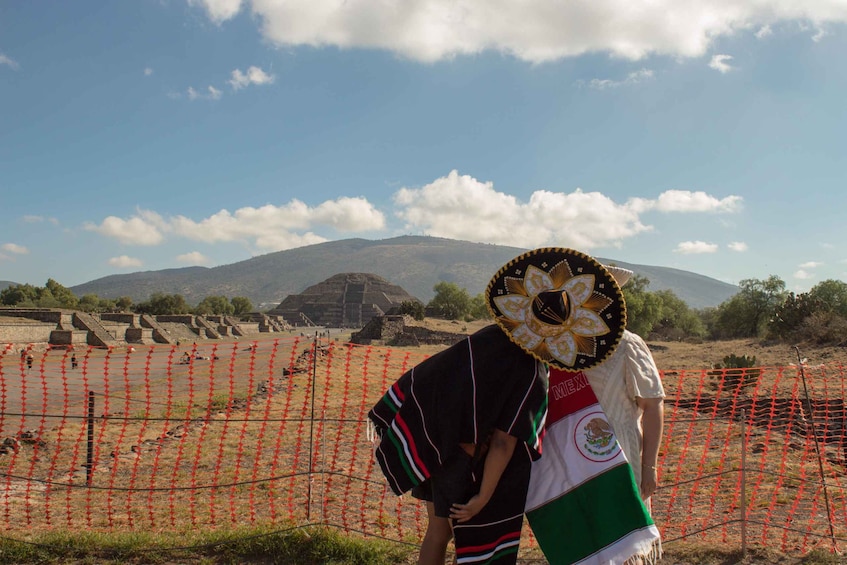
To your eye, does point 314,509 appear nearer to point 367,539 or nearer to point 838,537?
point 367,539

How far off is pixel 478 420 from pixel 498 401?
101mm

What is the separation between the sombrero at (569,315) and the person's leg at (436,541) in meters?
0.77

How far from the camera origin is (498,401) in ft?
6.75

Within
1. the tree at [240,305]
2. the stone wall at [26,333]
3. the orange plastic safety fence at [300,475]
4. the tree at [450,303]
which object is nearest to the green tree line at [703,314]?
the tree at [450,303]

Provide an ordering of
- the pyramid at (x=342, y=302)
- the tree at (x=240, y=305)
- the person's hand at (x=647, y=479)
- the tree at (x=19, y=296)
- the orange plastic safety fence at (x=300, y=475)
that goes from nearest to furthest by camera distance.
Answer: the person's hand at (x=647, y=479) → the orange plastic safety fence at (x=300, y=475) → the tree at (x=19, y=296) → the tree at (x=240, y=305) → the pyramid at (x=342, y=302)

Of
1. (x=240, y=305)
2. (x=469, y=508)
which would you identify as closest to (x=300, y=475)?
(x=469, y=508)

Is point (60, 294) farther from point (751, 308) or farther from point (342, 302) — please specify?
point (751, 308)

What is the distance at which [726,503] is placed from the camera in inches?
203

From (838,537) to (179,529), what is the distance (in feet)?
14.8

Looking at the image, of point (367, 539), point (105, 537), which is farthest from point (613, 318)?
point (105, 537)

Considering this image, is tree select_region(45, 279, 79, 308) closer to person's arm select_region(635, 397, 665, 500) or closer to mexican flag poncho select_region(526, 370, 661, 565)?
mexican flag poncho select_region(526, 370, 661, 565)

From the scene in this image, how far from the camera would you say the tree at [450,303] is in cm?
6109

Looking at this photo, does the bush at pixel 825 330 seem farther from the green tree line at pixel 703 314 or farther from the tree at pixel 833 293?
the tree at pixel 833 293

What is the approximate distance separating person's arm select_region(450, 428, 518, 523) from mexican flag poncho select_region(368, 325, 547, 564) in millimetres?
43
